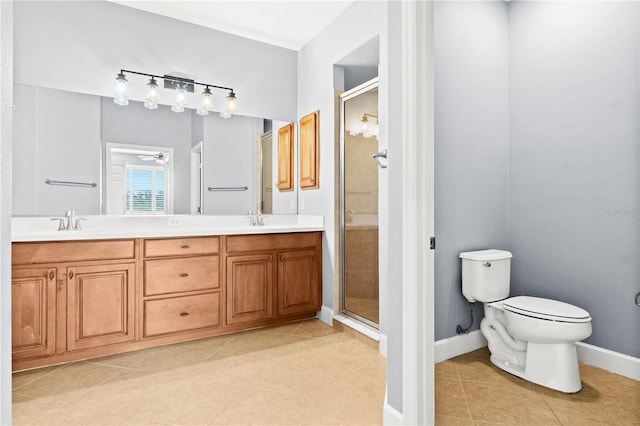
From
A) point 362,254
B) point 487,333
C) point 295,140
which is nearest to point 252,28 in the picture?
point 295,140

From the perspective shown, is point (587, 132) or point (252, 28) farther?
point (252, 28)

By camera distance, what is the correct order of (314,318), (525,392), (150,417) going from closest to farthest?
(150,417), (525,392), (314,318)

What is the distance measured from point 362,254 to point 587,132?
175 centimetres

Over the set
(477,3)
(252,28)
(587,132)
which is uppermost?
(252,28)

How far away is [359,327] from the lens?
267 cm

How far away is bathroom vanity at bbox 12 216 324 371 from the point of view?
6.66ft

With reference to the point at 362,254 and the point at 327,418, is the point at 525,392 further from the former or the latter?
the point at 362,254

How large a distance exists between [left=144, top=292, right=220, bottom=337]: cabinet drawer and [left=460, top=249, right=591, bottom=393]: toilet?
5.91ft

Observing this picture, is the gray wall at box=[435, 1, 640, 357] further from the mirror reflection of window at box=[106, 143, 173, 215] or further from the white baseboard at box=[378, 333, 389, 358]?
the mirror reflection of window at box=[106, 143, 173, 215]

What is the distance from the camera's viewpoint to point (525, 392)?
1839 mm

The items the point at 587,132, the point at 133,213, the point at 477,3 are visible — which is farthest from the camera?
the point at 133,213

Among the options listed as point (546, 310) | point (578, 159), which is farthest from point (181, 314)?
point (578, 159)

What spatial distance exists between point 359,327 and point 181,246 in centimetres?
147

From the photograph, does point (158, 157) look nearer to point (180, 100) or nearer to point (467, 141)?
point (180, 100)
